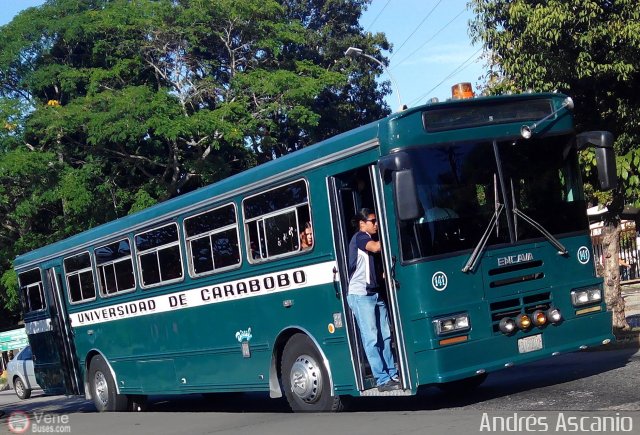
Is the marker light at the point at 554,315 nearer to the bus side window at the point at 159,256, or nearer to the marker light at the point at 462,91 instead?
the marker light at the point at 462,91

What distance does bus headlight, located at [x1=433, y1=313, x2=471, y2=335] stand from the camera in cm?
915

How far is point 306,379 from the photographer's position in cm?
1076

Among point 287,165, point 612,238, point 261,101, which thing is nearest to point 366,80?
point 261,101

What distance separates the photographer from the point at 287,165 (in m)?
10.8

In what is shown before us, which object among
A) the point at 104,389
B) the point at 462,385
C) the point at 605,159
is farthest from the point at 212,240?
the point at 605,159

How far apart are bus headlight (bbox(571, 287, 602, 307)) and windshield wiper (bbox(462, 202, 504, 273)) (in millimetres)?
1262

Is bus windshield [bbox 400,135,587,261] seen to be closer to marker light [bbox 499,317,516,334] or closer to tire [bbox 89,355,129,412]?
marker light [bbox 499,317,516,334]

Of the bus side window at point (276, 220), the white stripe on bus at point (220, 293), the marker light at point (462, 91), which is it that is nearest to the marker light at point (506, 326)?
the white stripe on bus at point (220, 293)

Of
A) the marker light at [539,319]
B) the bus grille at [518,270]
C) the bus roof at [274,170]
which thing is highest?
the bus roof at [274,170]

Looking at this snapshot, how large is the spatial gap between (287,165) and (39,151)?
65.6 ft

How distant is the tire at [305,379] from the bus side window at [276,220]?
1102 mm

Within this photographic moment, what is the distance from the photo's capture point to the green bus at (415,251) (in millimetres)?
9273

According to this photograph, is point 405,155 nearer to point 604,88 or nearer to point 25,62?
point 604,88

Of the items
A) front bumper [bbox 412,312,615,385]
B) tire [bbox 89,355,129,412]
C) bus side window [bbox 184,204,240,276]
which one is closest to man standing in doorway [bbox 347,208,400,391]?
front bumper [bbox 412,312,615,385]
